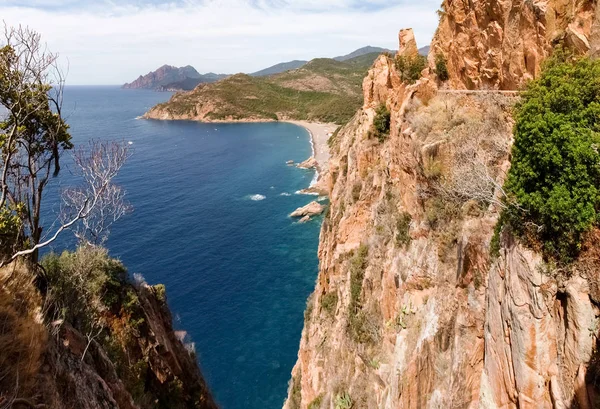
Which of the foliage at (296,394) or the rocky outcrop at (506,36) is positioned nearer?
the rocky outcrop at (506,36)

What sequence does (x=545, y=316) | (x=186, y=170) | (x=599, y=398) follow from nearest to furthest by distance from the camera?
(x=599, y=398) < (x=545, y=316) < (x=186, y=170)

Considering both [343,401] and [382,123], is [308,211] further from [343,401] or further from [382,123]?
[343,401]

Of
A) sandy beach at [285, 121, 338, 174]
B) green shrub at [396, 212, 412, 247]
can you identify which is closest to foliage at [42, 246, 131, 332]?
green shrub at [396, 212, 412, 247]

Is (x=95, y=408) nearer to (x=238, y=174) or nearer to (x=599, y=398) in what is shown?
(x=599, y=398)

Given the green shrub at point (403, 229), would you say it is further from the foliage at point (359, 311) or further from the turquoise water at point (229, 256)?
the turquoise water at point (229, 256)

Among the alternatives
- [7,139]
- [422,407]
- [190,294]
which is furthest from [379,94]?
[190,294]

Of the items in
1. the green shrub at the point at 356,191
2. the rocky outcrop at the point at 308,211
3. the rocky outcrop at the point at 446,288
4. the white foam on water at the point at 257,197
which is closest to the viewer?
the rocky outcrop at the point at 446,288

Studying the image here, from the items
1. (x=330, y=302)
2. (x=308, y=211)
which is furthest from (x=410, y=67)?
(x=308, y=211)

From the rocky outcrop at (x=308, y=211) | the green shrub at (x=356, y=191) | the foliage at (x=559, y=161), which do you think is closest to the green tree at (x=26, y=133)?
the foliage at (x=559, y=161)
